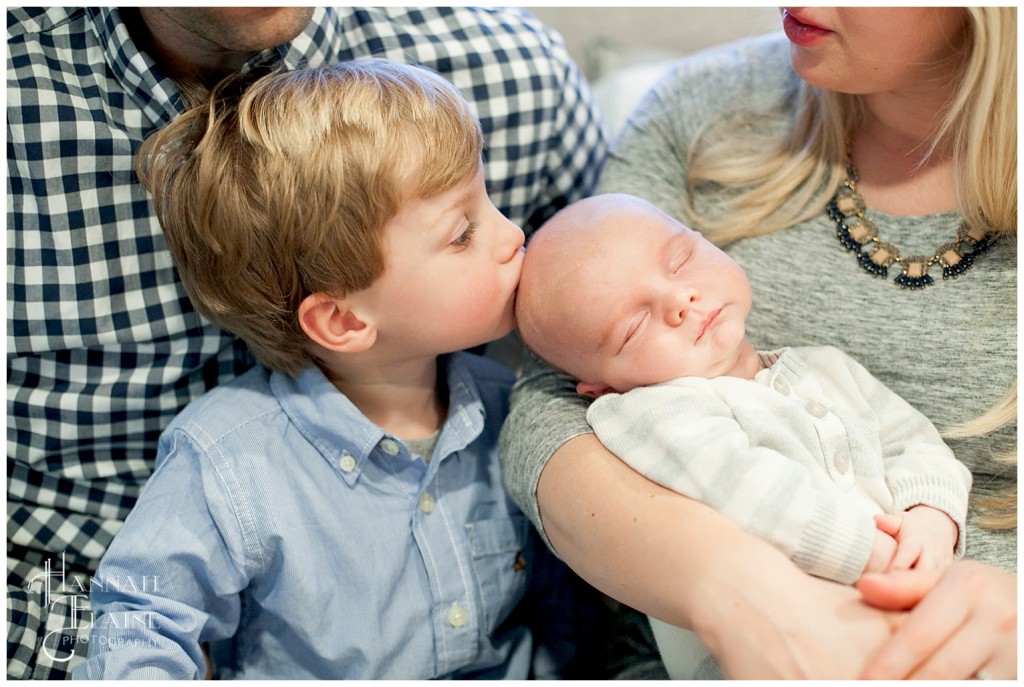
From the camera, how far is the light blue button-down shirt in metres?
1.09

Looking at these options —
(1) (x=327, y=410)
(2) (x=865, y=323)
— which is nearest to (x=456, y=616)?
(1) (x=327, y=410)

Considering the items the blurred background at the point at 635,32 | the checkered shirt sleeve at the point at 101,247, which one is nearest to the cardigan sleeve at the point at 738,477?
the checkered shirt sleeve at the point at 101,247

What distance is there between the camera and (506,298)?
3.92 feet

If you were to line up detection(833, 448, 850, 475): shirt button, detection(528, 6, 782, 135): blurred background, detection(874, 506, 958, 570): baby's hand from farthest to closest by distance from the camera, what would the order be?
1. detection(528, 6, 782, 135): blurred background
2. detection(833, 448, 850, 475): shirt button
3. detection(874, 506, 958, 570): baby's hand

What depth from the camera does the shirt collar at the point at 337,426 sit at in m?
1.19

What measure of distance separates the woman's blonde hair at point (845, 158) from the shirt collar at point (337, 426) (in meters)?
0.50

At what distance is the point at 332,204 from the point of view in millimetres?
1067

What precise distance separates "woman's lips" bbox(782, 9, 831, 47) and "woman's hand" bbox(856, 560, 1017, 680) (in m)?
0.67

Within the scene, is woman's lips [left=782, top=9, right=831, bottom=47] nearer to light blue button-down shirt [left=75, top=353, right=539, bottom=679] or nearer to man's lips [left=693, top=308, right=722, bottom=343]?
man's lips [left=693, top=308, right=722, bottom=343]

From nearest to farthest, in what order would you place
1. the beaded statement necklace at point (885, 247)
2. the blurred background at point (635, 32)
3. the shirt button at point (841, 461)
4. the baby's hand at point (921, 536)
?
the baby's hand at point (921, 536), the shirt button at point (841, 461), the beaded statement necklace at point (885, 247), the blurred background at point (635, 32)

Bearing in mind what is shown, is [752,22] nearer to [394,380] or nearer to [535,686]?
[394,380]

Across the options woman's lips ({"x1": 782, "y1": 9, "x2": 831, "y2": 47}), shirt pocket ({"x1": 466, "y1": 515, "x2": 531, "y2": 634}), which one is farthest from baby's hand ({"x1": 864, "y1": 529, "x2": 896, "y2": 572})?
woman's lips ({"x1": 782, "y1": 9, "x2": 831, "y2": 47})

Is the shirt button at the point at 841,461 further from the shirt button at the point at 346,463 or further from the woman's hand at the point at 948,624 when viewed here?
the shirt button at the point at 346,463

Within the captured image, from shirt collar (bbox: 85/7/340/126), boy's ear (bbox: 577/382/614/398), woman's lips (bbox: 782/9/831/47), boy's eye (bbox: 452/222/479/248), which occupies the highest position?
woman's lips (bbox: 782/9/831/47)
